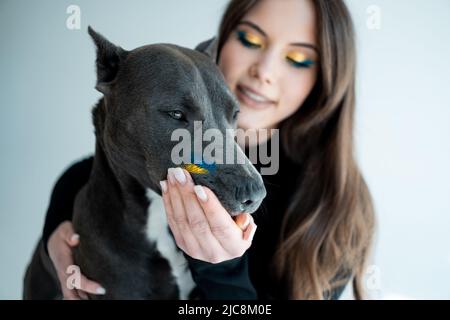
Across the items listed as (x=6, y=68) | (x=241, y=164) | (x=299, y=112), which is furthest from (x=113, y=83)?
(x=299, y=112)

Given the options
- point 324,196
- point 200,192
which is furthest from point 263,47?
point 200,192

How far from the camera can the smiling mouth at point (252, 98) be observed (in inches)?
57.8

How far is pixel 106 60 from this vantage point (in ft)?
3.67

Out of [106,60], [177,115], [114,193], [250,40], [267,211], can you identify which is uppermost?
[250,40]

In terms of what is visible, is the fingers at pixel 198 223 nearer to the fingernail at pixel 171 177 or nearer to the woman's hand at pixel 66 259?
the fingernail at pixel 171 177

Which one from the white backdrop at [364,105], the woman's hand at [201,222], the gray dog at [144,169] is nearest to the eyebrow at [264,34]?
the white backdrop at [364,105]

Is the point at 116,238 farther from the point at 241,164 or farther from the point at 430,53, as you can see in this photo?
the point at 430,53

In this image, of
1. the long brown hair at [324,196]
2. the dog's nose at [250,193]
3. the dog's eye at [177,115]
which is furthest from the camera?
the long brown hair at [324,196]

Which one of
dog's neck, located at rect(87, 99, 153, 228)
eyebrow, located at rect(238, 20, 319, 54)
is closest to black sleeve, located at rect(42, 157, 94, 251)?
dog's neck, located at rect(87, 99, 153, 228)

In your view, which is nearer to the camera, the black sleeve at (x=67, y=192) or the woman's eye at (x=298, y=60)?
the woman's eye at (x=298, y=60)

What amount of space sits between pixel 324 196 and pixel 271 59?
533mm

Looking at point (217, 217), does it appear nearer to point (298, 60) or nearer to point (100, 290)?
point (100, 290)

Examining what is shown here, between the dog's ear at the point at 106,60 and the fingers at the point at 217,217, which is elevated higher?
the dog's ear at the point at 106,60

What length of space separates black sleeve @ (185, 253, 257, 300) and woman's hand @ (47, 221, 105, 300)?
0.27 metres
